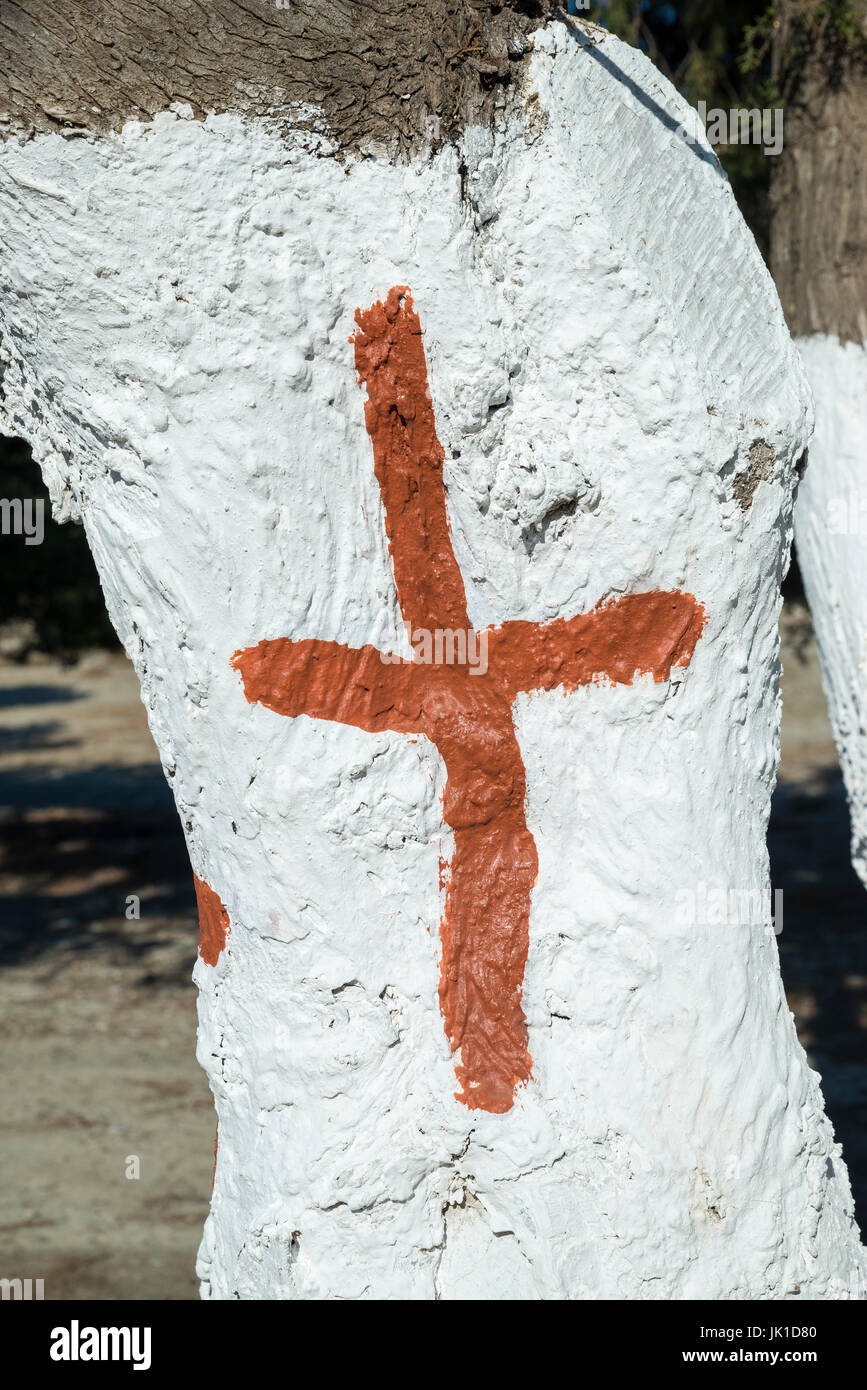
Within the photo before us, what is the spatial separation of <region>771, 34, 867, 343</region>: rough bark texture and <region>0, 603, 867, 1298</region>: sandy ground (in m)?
2.97

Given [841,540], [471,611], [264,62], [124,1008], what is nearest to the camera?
[264,62]

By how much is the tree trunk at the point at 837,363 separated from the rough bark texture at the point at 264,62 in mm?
1937

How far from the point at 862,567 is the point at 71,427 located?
88.5 inches

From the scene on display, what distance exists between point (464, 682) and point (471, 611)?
4.1 inches

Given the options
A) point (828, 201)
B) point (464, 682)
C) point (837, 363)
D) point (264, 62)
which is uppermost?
point (828, 201)

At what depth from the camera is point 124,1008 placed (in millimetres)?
6562

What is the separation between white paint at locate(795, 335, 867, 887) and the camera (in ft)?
11.0

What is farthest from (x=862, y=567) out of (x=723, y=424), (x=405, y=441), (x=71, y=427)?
(x=71, y=427)

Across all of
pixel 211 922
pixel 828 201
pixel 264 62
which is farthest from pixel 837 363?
pixel 211 922

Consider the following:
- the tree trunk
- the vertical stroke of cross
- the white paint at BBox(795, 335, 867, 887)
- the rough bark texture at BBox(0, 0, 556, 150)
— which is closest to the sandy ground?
the white paint at BBox(795, 335, 867, 887)

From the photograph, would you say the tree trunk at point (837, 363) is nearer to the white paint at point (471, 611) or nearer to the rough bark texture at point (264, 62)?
the white paint at point (471, 611)

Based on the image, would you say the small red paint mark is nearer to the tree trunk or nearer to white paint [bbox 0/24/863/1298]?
white paint [bbox 0/24/863/1298]

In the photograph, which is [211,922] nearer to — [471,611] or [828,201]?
[471,611]

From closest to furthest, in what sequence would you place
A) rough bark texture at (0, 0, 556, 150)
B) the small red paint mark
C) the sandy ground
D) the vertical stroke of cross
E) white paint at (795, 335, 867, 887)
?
1. rough bark texture at (0, 0, 556, 150)
2. the vertical stroke of cross
3. the small red paint mark
4. white paint at (795, 335, 867, 887)
5. the sandy ground
